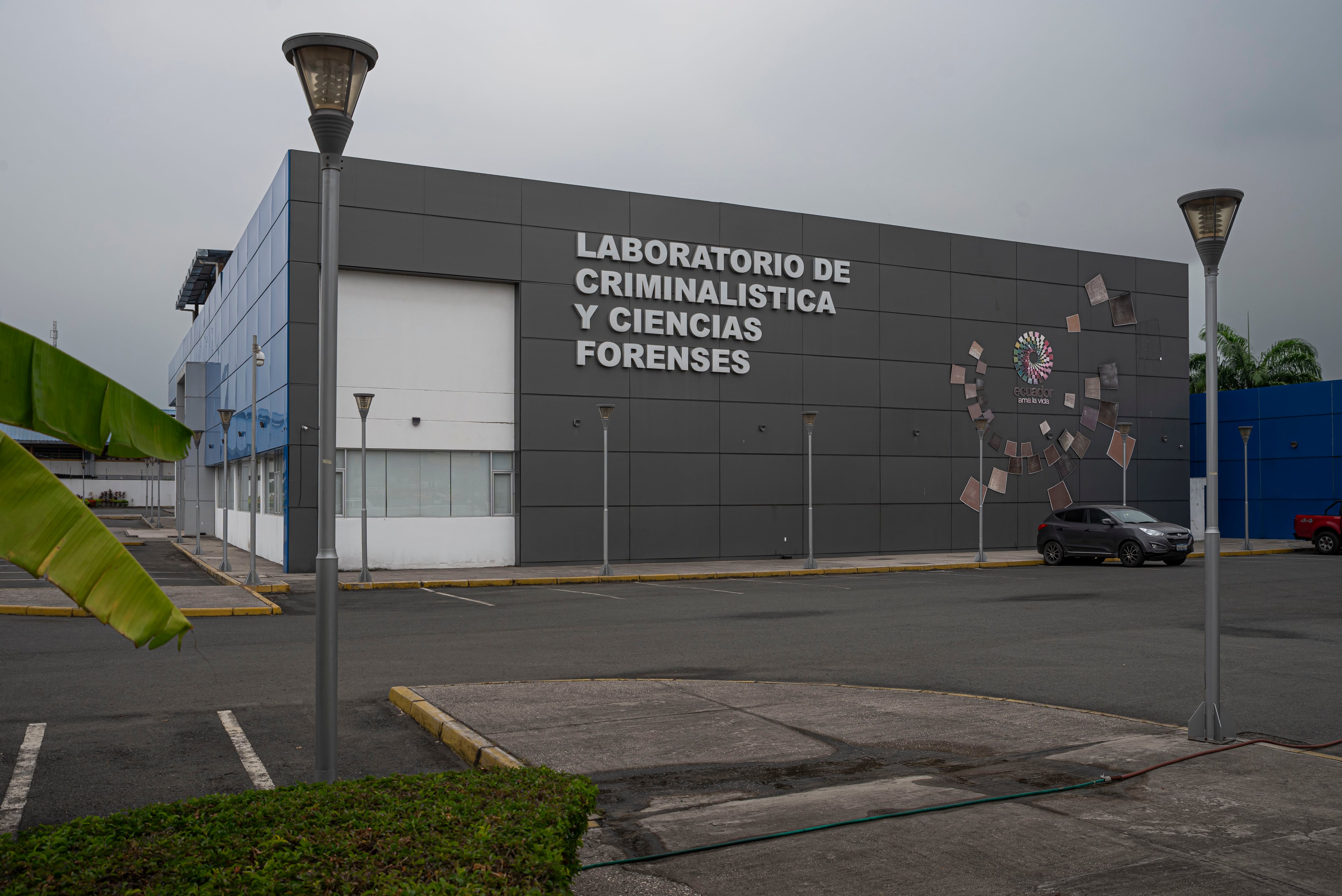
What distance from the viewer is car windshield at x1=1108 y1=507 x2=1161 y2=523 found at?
27344mm

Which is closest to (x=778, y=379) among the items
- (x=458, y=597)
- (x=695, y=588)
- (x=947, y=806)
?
(x=695, y=588)

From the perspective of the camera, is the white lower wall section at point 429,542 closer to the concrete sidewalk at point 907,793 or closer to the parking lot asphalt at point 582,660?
the parking lot asphalt at point 582,660

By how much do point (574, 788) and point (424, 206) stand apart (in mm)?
23635

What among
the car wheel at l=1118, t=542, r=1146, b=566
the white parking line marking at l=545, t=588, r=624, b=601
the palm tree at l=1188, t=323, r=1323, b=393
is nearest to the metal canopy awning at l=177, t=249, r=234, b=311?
the white parking line marking at l=545, t=588, r=624, b=601

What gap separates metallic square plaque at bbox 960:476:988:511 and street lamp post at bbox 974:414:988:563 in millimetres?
68

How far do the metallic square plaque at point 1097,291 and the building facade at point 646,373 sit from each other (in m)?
0.20

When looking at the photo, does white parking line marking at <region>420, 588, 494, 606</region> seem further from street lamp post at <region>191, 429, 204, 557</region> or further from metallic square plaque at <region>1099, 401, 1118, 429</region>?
metallic square plaque at <region>1099, 401, 1118, 429</region>

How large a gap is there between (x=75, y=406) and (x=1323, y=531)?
121 ft

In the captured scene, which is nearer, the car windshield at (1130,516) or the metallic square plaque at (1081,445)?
the car windshield at (1130,516)

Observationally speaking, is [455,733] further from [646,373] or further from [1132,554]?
[1132,554]

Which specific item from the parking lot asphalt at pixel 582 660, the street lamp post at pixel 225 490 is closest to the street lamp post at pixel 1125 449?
the parking lot asphalt at pixel 582 660

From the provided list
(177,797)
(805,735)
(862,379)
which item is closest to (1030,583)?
(862,379)

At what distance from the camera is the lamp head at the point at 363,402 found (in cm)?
2256

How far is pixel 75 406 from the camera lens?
352cm
